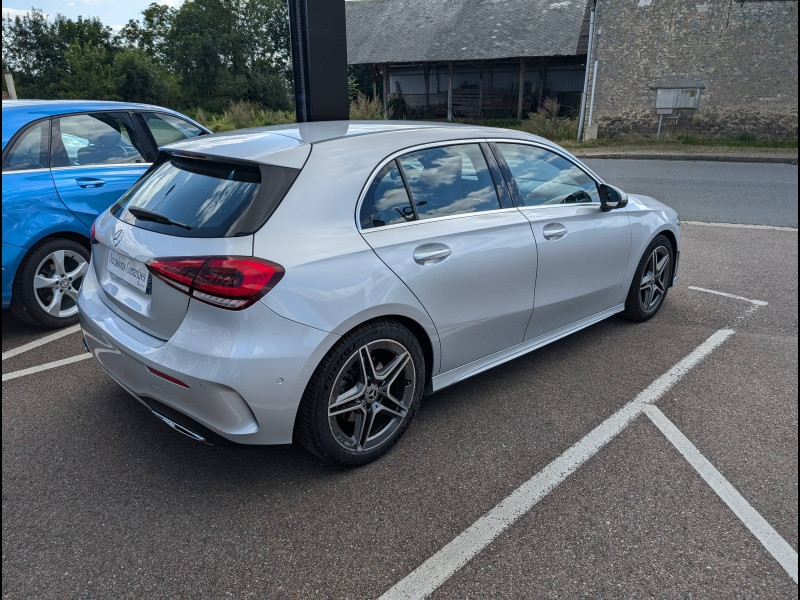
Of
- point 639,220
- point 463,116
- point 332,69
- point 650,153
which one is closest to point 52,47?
point 463,116

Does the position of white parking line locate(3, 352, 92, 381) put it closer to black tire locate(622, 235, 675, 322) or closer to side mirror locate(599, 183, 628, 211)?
side mirror locate(599, 183, 628, 211)

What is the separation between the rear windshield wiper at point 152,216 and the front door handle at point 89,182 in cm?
217

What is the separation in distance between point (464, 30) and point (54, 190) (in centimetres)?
3010

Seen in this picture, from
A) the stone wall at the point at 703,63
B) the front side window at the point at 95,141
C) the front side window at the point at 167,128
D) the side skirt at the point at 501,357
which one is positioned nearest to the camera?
the side skirt at the point at 501,357

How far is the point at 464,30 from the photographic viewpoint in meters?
31.0

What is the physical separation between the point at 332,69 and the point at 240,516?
4867 millimetres

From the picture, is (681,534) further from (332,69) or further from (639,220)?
(332,69)

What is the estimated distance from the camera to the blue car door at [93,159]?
480cm

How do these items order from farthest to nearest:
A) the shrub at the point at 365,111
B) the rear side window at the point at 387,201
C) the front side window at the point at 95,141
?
the shrub at the point at 365,111 < the front side window at the point at 95,141 < the rear side window at the point at 387,201

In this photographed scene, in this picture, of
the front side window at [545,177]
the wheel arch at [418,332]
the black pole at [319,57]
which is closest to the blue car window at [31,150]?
the black pole at [319,57]

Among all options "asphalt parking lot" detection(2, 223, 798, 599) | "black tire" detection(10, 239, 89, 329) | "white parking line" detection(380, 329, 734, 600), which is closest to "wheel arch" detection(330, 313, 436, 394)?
"asphalt parking lot" detection(2, 223, 798, 599)

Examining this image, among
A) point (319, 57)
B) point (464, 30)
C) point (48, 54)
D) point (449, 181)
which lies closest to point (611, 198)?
point (449, 181)

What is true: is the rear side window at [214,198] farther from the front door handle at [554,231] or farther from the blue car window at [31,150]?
the blue car window at [31,150]

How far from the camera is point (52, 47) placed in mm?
52312
